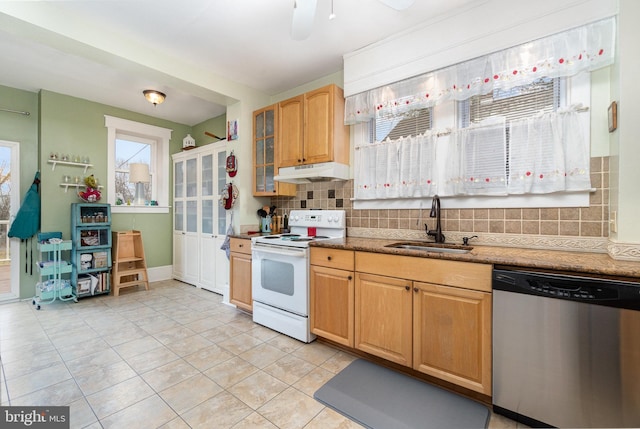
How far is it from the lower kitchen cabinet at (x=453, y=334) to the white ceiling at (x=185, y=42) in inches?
82.1

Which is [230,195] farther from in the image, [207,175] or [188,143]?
[188,143]

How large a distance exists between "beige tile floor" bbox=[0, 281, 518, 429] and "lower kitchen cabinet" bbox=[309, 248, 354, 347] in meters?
0.20

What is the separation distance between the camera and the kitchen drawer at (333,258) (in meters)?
2.15

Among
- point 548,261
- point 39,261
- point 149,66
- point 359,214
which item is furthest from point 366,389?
point 39,261

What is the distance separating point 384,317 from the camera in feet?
6.43

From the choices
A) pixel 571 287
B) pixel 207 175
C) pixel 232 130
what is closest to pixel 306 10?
pixel 571 287

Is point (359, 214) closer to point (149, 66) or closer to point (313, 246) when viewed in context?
point (313, 246)

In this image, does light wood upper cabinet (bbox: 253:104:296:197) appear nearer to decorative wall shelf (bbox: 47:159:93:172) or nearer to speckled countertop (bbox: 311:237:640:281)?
speckled countertop (bbox: 311:237:640:281)

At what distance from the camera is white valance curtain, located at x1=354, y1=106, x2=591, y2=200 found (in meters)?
1.78

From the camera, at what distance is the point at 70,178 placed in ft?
12.2

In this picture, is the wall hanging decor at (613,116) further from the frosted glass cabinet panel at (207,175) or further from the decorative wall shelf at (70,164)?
the decorative wall shelf at (70,164)

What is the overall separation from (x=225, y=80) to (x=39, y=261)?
3.29m

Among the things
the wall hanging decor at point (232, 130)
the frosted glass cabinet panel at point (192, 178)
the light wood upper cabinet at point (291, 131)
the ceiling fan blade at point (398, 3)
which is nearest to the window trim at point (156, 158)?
the frosted glass cabinet panel at point (192, 178)

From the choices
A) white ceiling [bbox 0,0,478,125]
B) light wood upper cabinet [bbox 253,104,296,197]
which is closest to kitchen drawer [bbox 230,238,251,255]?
light wood upper cabinet [bbox 253,104,296,197]
